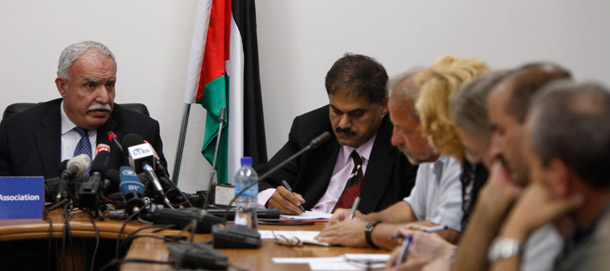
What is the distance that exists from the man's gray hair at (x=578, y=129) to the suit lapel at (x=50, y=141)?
2.93 meters

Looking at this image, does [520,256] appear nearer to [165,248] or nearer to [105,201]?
[165,248]

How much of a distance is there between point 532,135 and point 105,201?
2.23 meters

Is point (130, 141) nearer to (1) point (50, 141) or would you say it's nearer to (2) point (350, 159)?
(1) point (50, 141)

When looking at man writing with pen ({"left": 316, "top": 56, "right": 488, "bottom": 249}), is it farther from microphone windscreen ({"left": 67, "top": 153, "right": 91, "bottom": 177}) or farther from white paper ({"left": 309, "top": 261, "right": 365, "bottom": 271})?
microphone windscreen ({"left": 67, "top": 153, "right": 91, "bottom": 177})

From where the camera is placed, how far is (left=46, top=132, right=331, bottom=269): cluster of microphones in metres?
2.35

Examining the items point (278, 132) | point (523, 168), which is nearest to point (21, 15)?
point (278, 132)

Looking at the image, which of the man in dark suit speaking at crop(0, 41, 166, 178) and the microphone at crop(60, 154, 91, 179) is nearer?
the microphone at crop(60, 154, 91, 179)

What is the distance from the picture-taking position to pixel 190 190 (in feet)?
15.6

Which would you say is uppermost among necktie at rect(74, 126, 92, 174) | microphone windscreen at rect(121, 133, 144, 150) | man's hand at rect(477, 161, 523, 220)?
man's hand at rect(477, 161, 523, 220)

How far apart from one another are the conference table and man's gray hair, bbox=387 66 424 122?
555mm

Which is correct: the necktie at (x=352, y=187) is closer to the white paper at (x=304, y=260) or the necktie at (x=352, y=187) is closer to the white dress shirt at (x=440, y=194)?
the white dress shirt at (x=440, y=194)

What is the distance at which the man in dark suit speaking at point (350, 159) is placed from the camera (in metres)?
3.30

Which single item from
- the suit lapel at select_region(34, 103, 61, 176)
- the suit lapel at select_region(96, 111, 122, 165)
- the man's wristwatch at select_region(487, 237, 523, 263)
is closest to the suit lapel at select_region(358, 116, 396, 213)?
the suit lapel at select_region(96, 111, 122, 165)

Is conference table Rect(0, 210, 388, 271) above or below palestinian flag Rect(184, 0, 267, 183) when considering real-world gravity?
below
